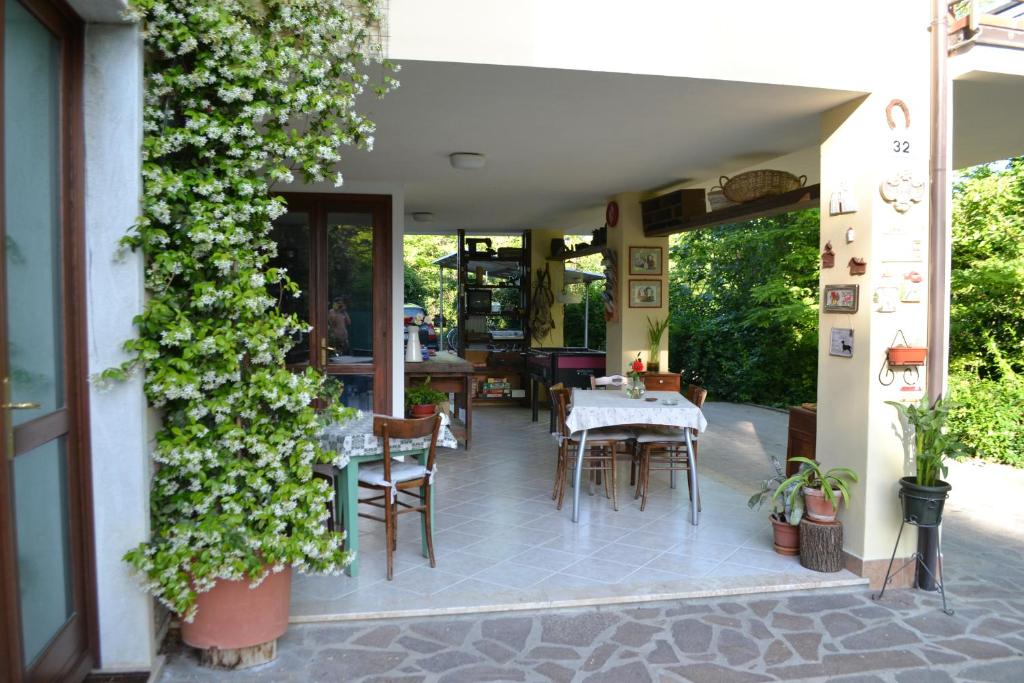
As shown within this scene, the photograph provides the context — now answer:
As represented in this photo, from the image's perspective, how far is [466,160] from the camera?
561 centimetres

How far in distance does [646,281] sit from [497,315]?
3729 mm

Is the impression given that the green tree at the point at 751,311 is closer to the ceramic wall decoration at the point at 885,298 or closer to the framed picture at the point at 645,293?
the framed picture at the point at 645,293

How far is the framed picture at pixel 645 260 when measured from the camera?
7562 mm

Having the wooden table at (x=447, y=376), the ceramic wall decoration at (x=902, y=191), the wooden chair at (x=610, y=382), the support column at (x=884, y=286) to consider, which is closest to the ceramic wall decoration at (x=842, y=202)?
the support column at (x=884, y=286)

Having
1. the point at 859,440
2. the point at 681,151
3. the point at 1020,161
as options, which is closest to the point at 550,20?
the point at 681,151

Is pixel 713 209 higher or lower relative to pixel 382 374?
higher

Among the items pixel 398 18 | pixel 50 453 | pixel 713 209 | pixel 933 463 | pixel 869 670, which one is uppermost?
pixel 398 18

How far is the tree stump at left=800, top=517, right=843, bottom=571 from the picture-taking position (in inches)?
158

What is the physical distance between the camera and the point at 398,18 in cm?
345

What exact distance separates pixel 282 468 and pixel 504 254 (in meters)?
8.43

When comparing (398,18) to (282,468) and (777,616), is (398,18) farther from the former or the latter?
(777,616)

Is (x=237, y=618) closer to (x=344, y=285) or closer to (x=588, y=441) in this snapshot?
(x=588, y=441)

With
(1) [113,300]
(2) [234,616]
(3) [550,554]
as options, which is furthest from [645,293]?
(1) [113,300]

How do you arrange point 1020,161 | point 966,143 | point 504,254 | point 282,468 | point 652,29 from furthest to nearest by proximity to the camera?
point 504,254
point 1020,161
point 966,143
point 652,29
point 282,468
